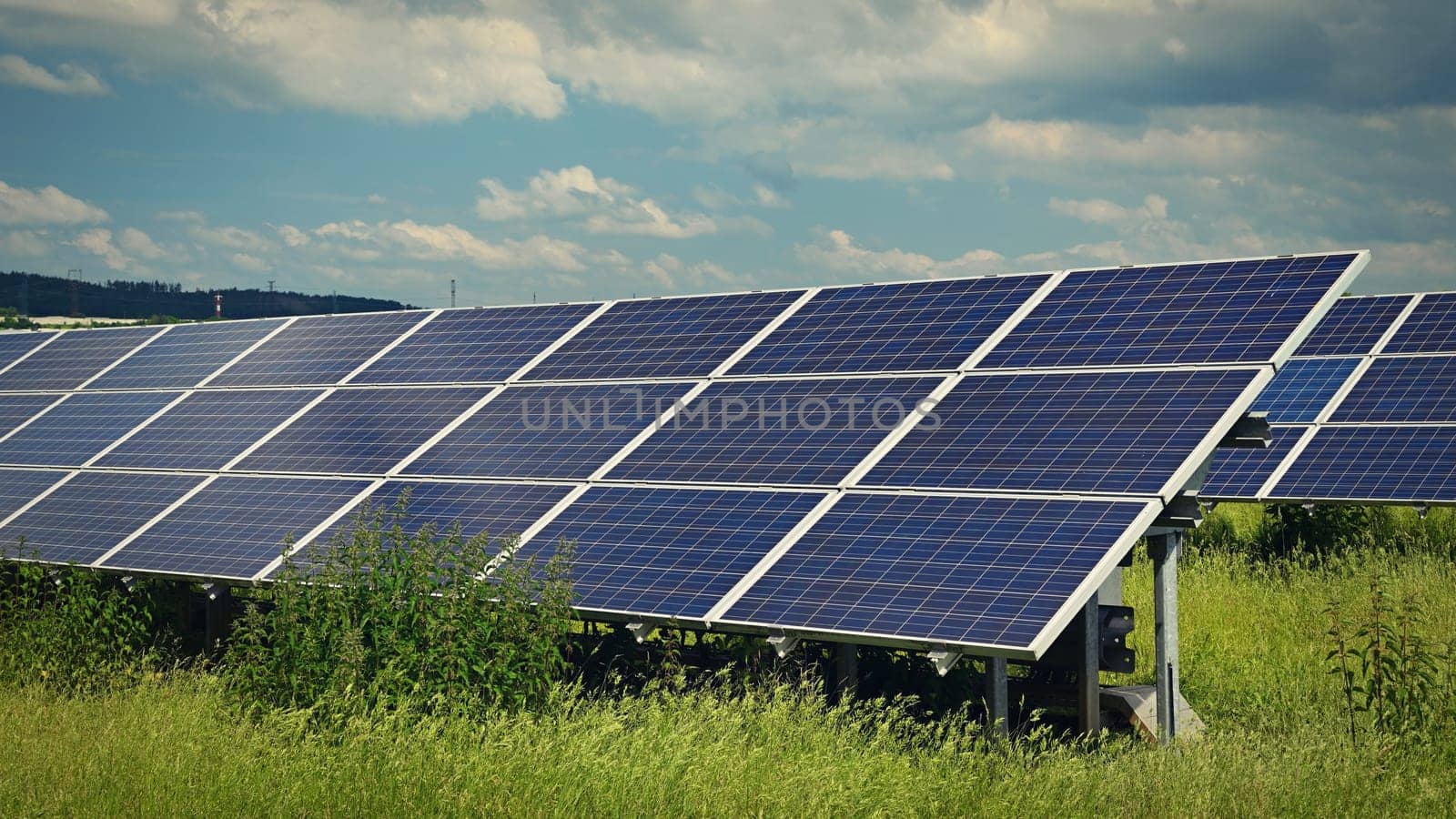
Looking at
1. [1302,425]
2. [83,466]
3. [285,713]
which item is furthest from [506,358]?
[1302,425]

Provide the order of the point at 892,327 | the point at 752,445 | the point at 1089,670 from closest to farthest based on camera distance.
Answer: the point at 1089,670, the point at 752,445, the point at 892,327

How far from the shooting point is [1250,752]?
42.1 feet

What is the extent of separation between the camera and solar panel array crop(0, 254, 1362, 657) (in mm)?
13375

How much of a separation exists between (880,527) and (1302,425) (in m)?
17.6

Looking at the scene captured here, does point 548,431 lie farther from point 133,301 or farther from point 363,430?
point 133,301

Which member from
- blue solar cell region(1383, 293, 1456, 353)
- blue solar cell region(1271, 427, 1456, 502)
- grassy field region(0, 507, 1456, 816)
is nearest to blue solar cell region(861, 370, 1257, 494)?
grassy field region(0, 507, 1456, 816)

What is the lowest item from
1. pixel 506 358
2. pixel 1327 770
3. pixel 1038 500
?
pixel 1327 770

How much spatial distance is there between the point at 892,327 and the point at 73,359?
1924 centimetres

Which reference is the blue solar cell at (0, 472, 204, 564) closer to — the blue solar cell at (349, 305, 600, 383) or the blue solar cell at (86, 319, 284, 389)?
the blue solar cell at (349, 305, 600, 383)

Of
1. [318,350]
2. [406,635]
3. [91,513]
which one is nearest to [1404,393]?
[318,350]

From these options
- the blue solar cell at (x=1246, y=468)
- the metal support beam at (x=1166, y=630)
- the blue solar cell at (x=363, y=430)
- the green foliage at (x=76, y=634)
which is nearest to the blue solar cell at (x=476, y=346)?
the blue solar cell at (x=363, y=430)

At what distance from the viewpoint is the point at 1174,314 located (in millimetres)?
16781

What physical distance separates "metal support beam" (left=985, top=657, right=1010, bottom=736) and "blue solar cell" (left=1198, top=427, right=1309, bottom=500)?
14879 millimetres

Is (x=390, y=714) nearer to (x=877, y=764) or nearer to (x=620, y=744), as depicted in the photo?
(x=620, y=744)
